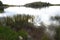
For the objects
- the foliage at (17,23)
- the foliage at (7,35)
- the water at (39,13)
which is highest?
the foliage at (7,35)

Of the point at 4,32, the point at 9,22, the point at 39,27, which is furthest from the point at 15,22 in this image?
the point at 4,32

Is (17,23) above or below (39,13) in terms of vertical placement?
above

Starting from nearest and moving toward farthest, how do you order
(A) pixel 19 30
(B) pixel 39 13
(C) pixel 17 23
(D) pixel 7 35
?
(D) pixel 7 35, (A) pixel 19 30, (C) pixel 17 23, (B) pixel 39 13

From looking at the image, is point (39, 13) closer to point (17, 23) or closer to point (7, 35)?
point (17, 23)

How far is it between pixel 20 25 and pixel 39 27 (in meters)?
0.95

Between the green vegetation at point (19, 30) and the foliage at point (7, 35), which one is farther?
the green vegetation at point (19, 30)

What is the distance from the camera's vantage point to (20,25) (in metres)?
10.6

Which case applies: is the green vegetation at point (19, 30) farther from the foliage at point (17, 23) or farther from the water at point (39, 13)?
the water at point (39, 13)

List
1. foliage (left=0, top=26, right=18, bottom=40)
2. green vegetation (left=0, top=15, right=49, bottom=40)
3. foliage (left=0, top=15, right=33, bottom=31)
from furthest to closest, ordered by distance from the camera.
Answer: foliage (left=0, top=15, right=33, bottom=31) < green vegetation (left=0, top=15, right=49, bottom=40) < foliage (left=0, top=26, right=18, bottom=40)

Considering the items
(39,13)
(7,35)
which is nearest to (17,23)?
(7,35)

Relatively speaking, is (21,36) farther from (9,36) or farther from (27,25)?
(27,25)

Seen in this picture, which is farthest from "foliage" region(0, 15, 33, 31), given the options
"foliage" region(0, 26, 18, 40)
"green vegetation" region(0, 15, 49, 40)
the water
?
"foliage" region(0, 26, 18, 40)

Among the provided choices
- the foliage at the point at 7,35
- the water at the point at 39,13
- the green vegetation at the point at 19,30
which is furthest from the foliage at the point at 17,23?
the foliage at the point at 7,35

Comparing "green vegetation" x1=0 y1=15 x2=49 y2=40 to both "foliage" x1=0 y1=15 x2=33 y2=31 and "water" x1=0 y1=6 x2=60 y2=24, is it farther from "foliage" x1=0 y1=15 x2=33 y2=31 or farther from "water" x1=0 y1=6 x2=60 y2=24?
"water" x1=0 y1=6 x2=60 y2=24
